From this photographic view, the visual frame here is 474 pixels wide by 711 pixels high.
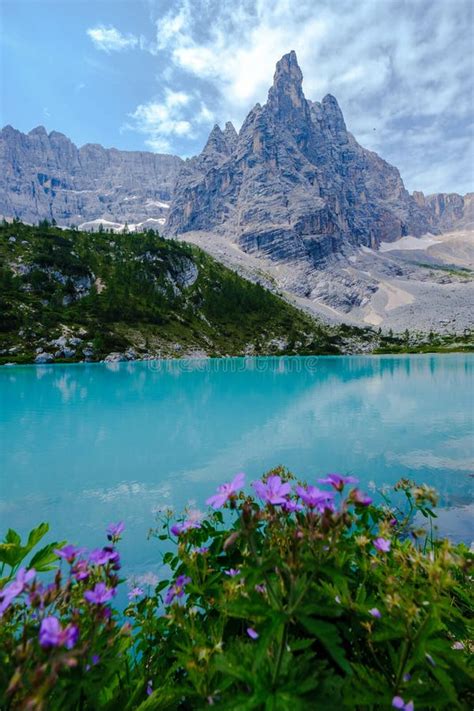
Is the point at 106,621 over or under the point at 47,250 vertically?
under

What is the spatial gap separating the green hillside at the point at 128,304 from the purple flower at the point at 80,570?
256ft

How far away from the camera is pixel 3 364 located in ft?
215

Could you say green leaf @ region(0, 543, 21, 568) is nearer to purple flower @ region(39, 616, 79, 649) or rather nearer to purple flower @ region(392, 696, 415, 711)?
purple flower @ region(39, 616, 79, 649)

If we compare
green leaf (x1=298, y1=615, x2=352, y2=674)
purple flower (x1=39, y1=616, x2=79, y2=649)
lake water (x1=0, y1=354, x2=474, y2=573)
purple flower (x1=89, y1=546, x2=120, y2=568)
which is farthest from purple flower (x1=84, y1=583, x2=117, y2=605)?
lake water (x1=0, y1=354, x2=474, y2=573)

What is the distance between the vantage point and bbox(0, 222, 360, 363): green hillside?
81.7 meters

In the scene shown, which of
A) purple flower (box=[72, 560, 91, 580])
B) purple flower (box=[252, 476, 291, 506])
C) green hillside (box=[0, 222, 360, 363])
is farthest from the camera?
green hillside (box=[0, 222, 360, 363])

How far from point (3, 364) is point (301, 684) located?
255 ft

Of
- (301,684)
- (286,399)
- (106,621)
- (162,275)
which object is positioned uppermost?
(162,275)

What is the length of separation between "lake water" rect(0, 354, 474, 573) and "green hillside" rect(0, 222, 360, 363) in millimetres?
53858

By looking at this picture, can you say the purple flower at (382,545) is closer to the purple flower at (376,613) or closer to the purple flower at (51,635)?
the purple flower at (376,613)

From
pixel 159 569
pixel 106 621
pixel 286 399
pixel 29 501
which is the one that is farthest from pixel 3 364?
pixel 106 621

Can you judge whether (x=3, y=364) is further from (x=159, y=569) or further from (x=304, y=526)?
(x=304, y=526)

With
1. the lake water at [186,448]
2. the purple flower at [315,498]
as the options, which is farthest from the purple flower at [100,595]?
the lake water at [186,448]

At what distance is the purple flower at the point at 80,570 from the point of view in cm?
168
